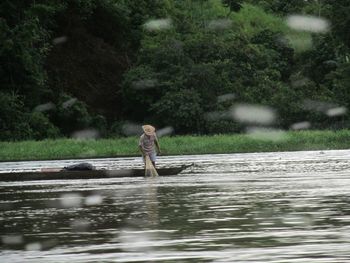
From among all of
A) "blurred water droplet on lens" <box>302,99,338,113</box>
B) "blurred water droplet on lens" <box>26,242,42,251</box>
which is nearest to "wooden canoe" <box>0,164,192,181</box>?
"blurred water droplet on lens" <box>26,242,42,251</box>

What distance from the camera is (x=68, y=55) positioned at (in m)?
62.2

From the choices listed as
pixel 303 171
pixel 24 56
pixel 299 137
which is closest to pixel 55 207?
pixel 303 171

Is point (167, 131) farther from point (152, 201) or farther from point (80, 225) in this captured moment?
point (80, 225)

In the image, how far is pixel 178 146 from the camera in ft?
142

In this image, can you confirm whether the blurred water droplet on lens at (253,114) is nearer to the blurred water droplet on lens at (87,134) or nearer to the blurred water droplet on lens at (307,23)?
the blurred water droplet on lens at (87,134)

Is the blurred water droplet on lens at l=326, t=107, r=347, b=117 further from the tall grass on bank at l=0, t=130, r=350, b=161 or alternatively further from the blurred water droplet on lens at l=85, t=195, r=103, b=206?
the blurred water droplet on lens at l=85, t=195, r=103, b=206

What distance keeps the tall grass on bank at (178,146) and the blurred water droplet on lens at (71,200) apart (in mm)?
22921

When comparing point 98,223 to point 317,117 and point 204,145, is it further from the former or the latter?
point 317,117

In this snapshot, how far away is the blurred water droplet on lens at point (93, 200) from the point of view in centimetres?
1659

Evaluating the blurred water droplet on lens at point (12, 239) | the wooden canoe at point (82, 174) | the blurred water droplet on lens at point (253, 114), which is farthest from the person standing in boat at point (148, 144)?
the blurred water droplet on lens at point (253, 114)

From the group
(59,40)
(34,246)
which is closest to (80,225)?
(34,246)

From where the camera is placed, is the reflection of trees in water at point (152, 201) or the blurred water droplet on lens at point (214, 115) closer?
the reflection of trees in water at point (152, 201)

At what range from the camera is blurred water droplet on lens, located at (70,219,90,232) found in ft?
39.9

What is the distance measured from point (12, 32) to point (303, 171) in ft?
95.6
